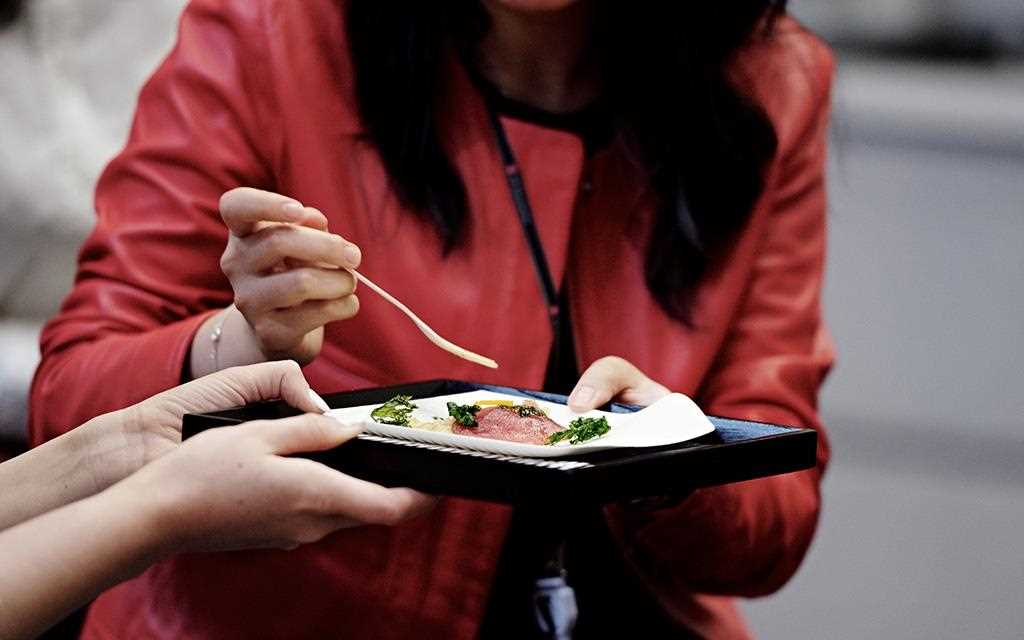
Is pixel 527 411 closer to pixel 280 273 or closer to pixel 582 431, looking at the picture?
pixel 582 431

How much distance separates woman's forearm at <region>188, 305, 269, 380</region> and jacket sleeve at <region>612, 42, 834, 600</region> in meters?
0.37

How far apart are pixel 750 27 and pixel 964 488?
3.77ft

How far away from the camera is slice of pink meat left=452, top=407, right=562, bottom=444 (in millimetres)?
941

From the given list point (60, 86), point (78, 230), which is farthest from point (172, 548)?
point (60, 86)

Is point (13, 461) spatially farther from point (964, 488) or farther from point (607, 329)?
point (964, 488)

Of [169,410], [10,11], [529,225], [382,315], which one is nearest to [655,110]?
[529,225]

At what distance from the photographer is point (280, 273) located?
3.26 feet

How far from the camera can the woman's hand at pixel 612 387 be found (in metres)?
1.04

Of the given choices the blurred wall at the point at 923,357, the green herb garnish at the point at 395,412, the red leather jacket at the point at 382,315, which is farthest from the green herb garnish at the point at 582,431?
the blurred wall at the point at 923,357

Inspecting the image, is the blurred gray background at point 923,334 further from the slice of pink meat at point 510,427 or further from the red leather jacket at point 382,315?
the slice of pink meat at point 510,427

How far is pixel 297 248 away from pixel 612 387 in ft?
0.88

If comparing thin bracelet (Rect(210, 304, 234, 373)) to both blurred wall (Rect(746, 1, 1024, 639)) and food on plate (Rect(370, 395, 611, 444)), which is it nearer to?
food on plate (Rect(370, 395, 611, 444))

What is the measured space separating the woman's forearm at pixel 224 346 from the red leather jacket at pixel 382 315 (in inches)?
0.6

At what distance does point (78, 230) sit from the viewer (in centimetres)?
186
